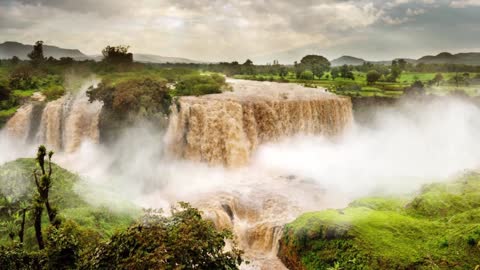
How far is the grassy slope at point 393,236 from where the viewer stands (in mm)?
11125

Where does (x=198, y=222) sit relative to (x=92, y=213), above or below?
above

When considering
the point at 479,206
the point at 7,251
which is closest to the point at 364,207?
the point at 479,206

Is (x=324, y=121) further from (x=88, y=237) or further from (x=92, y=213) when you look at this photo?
(x=88, y=237)

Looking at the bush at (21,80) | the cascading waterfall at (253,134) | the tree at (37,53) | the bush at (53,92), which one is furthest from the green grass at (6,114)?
the tree at (37,53)

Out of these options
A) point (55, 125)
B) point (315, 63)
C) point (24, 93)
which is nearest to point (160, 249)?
point (55, 125)

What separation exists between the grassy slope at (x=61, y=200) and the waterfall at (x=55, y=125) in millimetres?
7725

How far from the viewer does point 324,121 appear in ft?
95.7

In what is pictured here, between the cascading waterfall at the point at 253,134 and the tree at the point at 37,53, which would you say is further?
the tree at the point at 37,53

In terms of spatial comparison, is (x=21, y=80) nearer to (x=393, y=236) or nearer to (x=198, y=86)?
(x=198, y=86)

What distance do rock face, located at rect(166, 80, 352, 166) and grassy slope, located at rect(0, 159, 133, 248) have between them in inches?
309

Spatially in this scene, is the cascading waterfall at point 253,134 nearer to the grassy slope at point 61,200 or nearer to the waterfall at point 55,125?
the grassy slope at point 61,200

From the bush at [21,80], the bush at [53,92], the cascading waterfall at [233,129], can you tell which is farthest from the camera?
the bush at [21,80]

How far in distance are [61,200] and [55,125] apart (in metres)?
11.8

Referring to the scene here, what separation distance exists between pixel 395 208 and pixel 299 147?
40.5 ft
